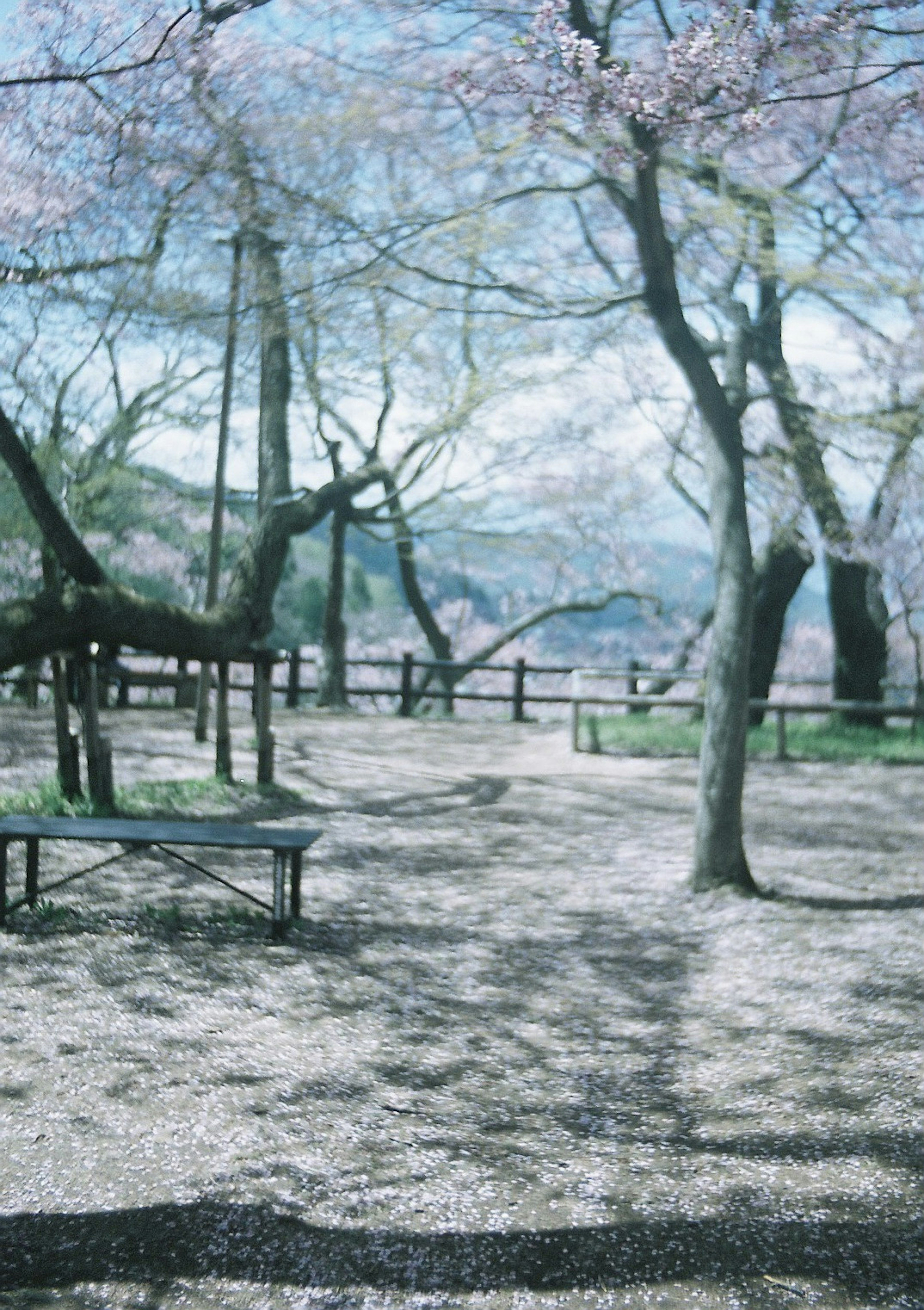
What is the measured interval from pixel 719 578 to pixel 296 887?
132 inches

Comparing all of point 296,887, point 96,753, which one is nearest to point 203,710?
point 96,753

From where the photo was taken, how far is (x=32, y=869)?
22.8 feet

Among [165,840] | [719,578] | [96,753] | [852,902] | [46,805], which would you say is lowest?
[852,902]

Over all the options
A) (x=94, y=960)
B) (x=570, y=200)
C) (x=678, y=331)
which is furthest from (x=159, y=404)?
(x=94, y=960)

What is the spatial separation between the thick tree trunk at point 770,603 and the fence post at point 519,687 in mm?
4334

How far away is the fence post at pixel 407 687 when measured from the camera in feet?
65.5

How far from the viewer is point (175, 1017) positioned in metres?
5.21

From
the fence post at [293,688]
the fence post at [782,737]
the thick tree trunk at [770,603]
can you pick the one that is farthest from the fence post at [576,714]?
the fence post at [293,688]

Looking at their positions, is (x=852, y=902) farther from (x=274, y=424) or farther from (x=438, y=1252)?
(x=274, y=424)

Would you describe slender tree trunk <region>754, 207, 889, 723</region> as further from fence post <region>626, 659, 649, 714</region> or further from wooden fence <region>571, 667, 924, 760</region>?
fence post <region>626, 659, 649, 714</region>

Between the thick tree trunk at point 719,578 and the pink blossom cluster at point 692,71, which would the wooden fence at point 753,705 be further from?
the pink blossom cluster at point 692,71

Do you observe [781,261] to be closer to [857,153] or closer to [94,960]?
[857,153]

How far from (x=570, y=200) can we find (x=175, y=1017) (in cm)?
1048

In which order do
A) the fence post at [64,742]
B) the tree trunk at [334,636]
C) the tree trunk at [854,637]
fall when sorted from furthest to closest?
1. the tree trunk at [334,636]
2. the tree trunk at [854,637]
3. the fence post at [64,742]
